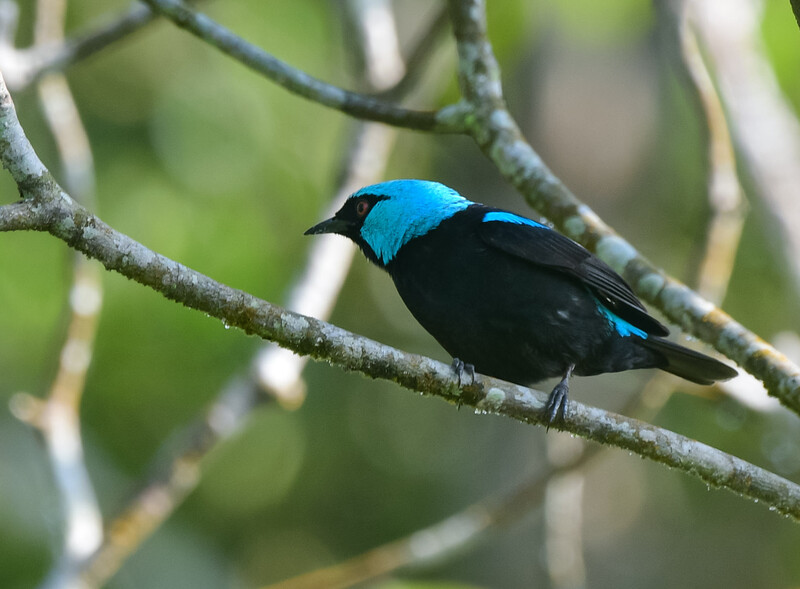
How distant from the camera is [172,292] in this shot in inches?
107

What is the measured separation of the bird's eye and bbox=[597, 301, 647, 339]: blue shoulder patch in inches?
48.2

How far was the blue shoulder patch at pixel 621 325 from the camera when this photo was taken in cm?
409

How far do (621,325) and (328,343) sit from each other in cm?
174

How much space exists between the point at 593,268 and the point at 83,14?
7.36m

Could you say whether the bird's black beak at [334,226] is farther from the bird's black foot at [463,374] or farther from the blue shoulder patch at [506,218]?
the bird's black foot at [463,374]

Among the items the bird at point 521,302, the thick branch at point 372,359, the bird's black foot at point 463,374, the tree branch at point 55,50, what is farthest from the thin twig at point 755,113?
the tree branch at point 55,50

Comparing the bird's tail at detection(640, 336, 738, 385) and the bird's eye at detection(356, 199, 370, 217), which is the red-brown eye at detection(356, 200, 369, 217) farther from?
the bird's tail at detection(640, 336, 738, 385)

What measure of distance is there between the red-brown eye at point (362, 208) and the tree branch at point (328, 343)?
5.22 ft

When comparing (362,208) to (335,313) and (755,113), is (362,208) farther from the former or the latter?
(335,313)

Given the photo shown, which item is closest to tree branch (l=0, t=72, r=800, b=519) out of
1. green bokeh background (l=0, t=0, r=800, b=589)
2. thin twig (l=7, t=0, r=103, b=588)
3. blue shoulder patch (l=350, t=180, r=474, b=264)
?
blue shoulder patch (l=350, t=180, r=474, b=264)

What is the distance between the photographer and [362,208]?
15.0 feet

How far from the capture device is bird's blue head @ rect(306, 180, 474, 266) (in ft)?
14.0

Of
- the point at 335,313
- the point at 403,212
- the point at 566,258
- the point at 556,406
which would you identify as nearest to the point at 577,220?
the point at 566,258

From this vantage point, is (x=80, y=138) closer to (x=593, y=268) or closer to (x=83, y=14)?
(x=593, y=268)
